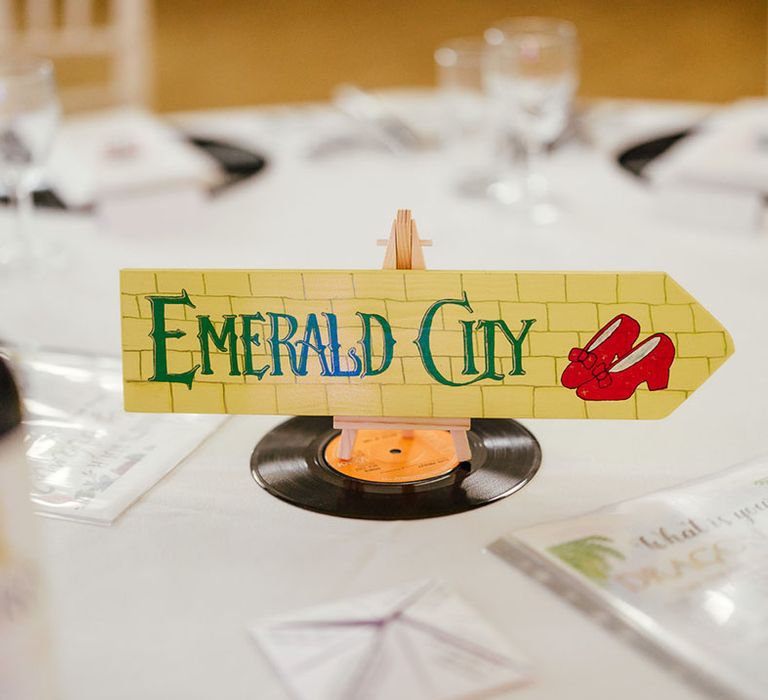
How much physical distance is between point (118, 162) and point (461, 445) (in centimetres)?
88

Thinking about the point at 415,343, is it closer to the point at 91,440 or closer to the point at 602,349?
the point at 602,349

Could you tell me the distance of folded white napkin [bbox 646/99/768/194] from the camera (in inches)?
51.6

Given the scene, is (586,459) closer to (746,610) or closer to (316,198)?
(746,610)

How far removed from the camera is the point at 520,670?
0.56 meters

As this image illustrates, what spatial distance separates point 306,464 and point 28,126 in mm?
661

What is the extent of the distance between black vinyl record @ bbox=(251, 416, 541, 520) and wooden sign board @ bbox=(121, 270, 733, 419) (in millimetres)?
56

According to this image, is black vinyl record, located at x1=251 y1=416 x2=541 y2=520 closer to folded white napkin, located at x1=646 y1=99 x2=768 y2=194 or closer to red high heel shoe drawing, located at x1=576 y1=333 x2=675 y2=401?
red high heel shoe drawing, located at x1=576 y1=333 x2=675 y2=401

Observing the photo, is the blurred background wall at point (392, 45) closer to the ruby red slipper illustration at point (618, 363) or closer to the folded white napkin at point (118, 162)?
the folded white napkin at point (118, 162)

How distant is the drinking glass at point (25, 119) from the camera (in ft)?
3.93

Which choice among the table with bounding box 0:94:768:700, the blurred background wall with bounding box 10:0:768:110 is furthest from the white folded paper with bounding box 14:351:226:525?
the blurred background wall with bounding box 10:0:768:110

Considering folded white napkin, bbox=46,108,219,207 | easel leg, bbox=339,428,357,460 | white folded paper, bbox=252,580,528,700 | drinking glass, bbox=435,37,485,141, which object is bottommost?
white folded paper, bbox=252,580,528,700

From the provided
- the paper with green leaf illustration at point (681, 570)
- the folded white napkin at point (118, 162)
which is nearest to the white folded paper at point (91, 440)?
the paper with green leaf illustration at point (681, 570)

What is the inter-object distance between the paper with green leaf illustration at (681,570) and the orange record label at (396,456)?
0.34 ft

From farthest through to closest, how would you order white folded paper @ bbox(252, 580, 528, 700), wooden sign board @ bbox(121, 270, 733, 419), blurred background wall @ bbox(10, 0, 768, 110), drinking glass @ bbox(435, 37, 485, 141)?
blurred background wall @ bbox(10, 0, 768, 110), drinking glass @ bbox(435, 37, 485, 141), wooden sign board @ bbox(121, 270, 733, 419), white folded paper @ bbox(252, 580, 528, 700)
